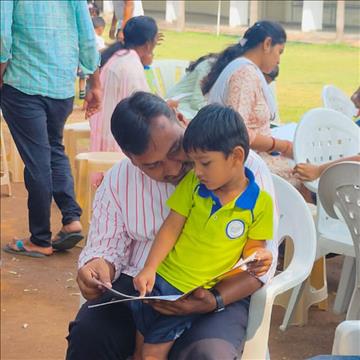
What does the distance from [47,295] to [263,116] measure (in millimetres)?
1389

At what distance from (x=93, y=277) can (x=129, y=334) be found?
0.65 feet

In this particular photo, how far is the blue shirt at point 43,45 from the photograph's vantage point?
467cm

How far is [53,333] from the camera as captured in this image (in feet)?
13.1

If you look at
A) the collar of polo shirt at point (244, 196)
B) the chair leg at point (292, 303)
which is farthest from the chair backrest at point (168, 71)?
the collar of polo shirt at point (244, 196)

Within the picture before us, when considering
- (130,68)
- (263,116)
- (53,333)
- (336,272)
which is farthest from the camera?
(130,68)

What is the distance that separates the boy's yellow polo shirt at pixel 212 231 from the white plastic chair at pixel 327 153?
1.34 meters

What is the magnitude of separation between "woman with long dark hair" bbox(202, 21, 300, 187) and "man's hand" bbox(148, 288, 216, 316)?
1797 mm

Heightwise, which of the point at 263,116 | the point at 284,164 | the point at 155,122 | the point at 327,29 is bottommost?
the point at 327,29

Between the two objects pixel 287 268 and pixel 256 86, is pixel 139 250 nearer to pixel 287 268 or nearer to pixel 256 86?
pixel 287 268

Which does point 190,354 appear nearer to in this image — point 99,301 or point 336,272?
point 99,301

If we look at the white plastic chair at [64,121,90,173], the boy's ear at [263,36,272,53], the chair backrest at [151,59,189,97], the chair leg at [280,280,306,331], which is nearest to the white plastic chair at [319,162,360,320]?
the chair leg at [280,280,306,331]

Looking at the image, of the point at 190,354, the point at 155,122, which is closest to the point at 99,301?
the point at 190,354

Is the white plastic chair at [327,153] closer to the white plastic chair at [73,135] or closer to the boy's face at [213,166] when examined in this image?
the boy's face at [213,166]

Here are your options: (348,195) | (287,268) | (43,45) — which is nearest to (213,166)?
(287,268)
